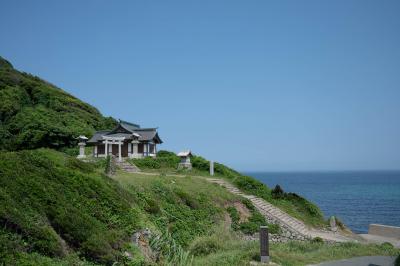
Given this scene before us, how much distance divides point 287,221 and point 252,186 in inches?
227

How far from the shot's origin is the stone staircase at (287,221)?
27500mm

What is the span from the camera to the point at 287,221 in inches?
1153

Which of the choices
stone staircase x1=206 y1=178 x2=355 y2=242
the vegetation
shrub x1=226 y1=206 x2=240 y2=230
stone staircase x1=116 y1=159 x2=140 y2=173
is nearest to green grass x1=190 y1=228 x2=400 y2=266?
shrub x1=226 y1=206 x2=240 y2=230

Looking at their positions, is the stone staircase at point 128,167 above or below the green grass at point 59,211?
above

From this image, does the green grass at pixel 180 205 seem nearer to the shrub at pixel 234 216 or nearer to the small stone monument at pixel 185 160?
the shrub at pixel 234 216

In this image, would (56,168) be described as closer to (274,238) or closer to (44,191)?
(44,191)

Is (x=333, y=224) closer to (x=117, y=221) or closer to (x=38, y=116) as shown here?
(x=117, y=221)

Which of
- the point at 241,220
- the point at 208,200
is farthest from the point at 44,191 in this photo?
the point at 241,220

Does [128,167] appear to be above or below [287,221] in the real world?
above

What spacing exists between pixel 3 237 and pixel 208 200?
55.6 feet

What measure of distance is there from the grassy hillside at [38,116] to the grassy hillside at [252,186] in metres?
16.1

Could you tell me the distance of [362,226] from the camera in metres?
42.6

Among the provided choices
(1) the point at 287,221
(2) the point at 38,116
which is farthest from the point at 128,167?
→ (2) the point at 38,116

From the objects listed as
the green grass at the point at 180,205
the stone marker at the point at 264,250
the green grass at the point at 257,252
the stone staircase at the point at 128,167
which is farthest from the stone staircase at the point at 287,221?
the stone marker at the point at 264,250
